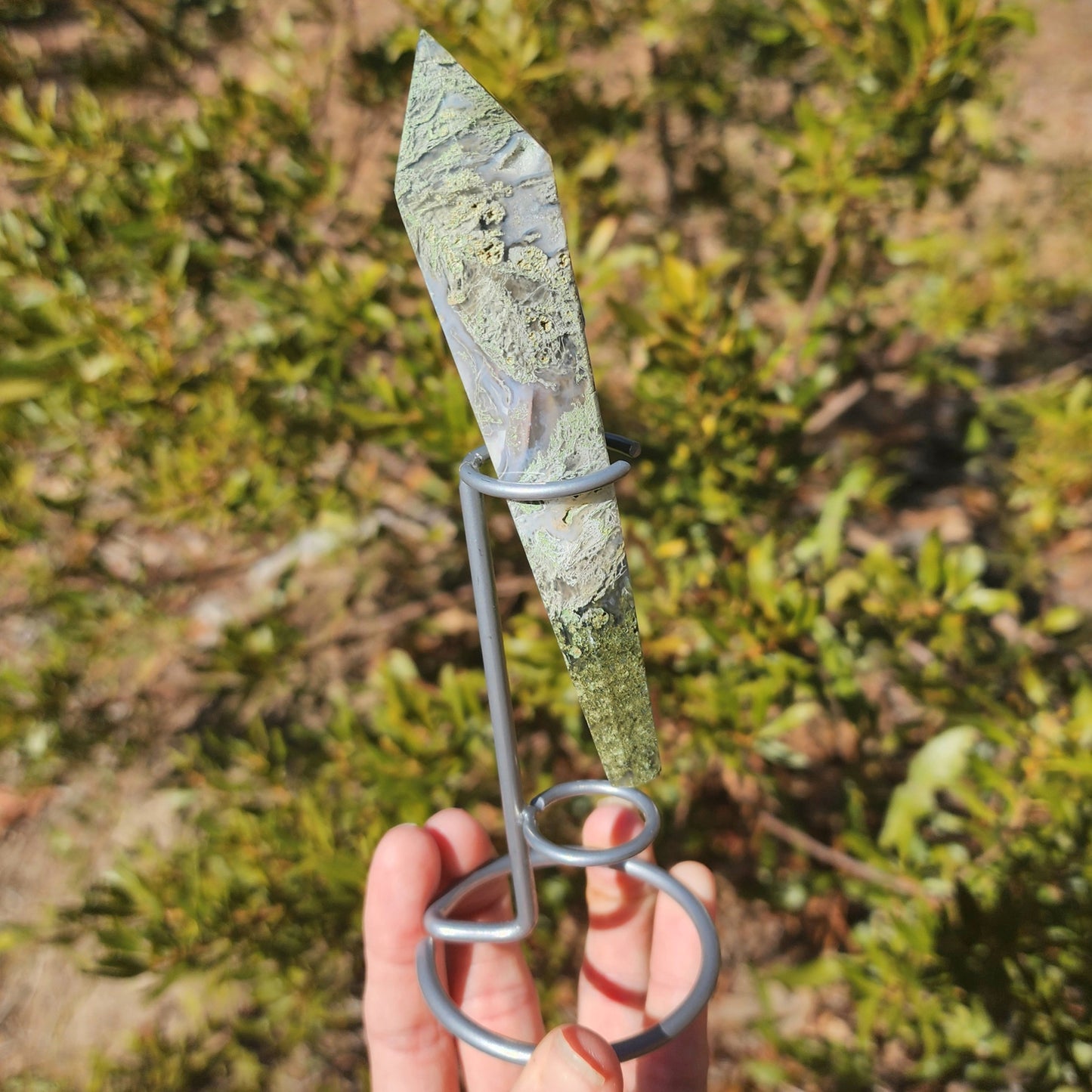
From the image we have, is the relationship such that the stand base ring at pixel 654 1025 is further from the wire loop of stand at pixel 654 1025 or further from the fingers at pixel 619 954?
the fingers at pixel 619 954

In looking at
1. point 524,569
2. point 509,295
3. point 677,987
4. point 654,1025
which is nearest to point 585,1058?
point 654,1025

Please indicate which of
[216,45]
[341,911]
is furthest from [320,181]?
[341,911]

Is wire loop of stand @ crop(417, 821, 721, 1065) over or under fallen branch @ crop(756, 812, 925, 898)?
over

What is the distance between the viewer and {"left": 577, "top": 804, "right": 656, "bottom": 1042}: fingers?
1216 mm

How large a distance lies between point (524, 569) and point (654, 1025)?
4.10ft

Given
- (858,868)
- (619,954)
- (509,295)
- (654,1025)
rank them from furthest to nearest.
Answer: (858,868) < (619,954) < (654,1025) < (509,295)

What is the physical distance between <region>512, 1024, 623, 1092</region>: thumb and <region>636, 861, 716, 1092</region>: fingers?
0.39 meters

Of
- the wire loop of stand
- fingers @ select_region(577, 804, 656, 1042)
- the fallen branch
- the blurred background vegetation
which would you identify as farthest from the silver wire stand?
the fallen branch

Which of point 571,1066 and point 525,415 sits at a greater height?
point 525,415

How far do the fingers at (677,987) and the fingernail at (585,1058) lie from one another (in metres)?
0.39

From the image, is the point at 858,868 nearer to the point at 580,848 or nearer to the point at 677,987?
the point at 677,987

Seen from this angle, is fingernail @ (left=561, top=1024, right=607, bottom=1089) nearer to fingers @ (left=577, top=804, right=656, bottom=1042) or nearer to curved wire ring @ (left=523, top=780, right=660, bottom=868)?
curved wire ring @ (left=523, top=780, right=660, bottom=868)

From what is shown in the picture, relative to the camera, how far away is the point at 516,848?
88cm

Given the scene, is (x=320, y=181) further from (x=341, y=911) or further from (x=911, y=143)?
(x=341, y=911)
